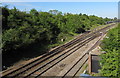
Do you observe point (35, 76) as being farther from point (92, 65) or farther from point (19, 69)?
point (92, 65)

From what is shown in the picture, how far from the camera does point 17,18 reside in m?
17.1

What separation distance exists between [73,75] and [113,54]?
4602 millimetres

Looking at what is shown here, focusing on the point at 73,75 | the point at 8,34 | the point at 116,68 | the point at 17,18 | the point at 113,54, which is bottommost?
the point at 73,75

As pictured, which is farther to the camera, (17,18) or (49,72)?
(17,18)

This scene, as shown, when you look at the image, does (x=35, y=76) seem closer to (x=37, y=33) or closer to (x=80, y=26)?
(x=37, y=33)

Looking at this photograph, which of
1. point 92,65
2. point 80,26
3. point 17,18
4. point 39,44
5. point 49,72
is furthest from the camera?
point 80,26

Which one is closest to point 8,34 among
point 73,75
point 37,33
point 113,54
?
point 37,33

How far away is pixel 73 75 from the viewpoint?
10984 mm

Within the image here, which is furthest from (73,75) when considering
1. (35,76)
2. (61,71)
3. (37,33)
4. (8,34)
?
(37,33)

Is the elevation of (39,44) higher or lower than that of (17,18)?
lower

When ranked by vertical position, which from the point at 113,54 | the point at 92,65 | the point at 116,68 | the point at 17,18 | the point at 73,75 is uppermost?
the point at 17,18

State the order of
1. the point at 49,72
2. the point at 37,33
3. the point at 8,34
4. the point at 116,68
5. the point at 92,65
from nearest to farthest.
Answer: the point at 116,68 → the point at 92,65 → the point at 49,72 → the point at 8,34 → the point at 37,33

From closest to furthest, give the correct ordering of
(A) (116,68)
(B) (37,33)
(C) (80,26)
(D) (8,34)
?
(A) (116,68)
(D) (8,34)
(B) (37,33)
(C) (80,26)

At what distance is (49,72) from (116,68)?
6032 mm
